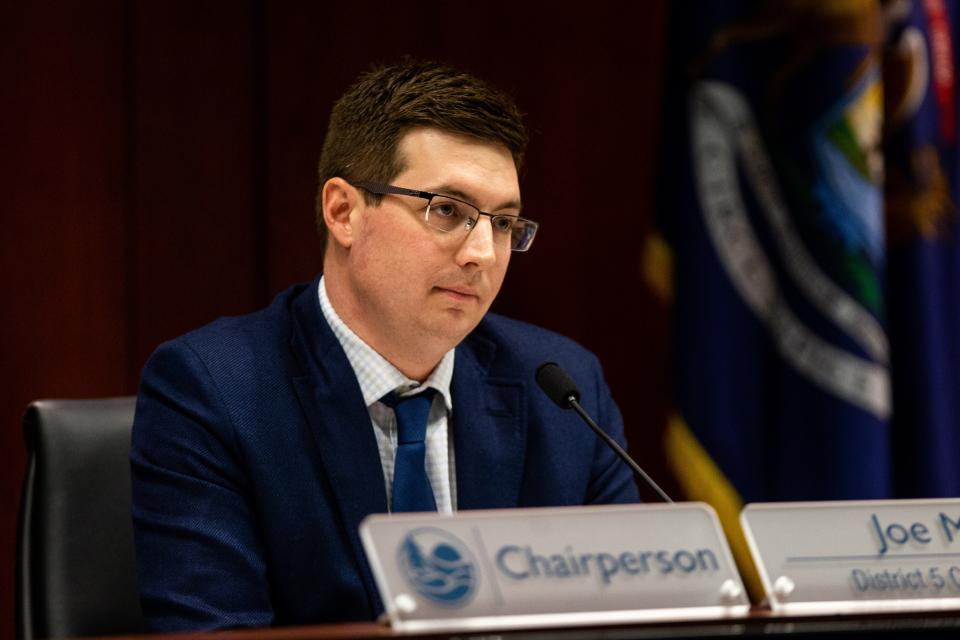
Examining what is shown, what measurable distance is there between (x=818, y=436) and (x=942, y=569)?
1878 mm

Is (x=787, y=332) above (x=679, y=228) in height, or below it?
below

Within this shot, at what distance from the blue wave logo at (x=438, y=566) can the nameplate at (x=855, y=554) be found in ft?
1.05

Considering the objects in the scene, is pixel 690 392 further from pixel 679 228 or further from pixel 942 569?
pixel 942 569

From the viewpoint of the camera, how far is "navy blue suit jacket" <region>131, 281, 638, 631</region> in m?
1.64

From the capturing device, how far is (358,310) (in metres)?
1.94

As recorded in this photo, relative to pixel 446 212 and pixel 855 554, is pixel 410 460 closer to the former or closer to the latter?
pixel 446 212

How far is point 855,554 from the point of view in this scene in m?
1.25

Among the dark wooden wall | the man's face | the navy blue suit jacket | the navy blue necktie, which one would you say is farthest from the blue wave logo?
the dark wooden wall

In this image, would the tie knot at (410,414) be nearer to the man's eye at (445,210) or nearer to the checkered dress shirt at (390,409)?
the checkered dress shirt at (390,409)

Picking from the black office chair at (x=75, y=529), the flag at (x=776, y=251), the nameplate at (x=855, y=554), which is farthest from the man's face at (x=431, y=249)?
the flag at (x=776, y=251)

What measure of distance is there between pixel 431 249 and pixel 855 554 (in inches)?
33.6

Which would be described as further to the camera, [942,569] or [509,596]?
[942,569]

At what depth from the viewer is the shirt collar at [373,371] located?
1.89 m

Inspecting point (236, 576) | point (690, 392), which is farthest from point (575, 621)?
point (690, 392)
